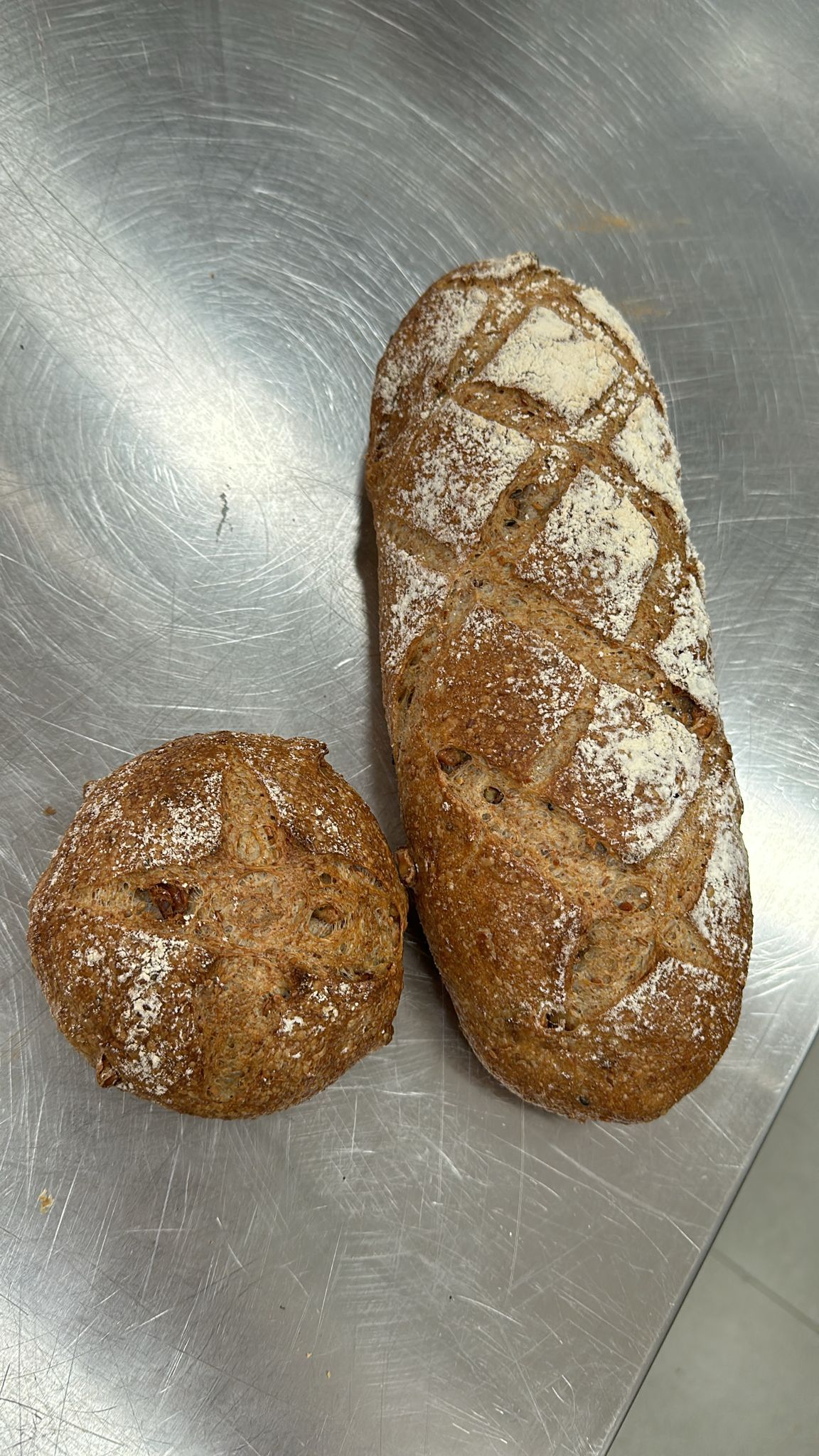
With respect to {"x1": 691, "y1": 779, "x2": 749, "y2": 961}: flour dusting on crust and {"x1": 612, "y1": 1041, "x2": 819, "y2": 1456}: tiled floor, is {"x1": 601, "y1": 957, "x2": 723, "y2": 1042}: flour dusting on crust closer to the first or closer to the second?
{"x1": 691, "y1": 779, "x2": 749, "y2": 961}: flour dusting on crust

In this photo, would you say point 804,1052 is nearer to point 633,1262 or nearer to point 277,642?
point 633,1262

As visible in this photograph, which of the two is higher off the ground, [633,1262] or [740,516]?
[740,516]

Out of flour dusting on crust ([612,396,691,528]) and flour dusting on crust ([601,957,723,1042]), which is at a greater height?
flour dusting on crust ([612,396,691,528])

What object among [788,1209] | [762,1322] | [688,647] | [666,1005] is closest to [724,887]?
[666,1005]

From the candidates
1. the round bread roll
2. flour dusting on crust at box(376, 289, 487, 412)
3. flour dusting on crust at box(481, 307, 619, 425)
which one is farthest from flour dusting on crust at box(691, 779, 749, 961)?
flour dusting on crust at box(376, 289, 487, 412)

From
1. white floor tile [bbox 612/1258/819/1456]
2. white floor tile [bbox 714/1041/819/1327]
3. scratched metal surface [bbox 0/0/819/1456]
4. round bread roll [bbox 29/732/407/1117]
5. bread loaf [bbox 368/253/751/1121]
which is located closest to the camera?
round bread roll [bbox 29/732/407/1117]

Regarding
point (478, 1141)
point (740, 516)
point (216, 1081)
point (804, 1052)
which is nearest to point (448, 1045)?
point (478, 1141)

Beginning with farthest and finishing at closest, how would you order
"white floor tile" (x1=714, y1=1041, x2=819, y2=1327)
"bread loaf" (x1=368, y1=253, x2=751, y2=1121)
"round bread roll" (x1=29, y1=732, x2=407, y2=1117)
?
"white floor tile" (x1=714, y1=1041, x2=819, y2=1327)
"bread loaf" (x1=368, y1=253, x2=751, y2=1121)
"round bread roll" (x1=29, y1=732, x2=407, y2=1117)
